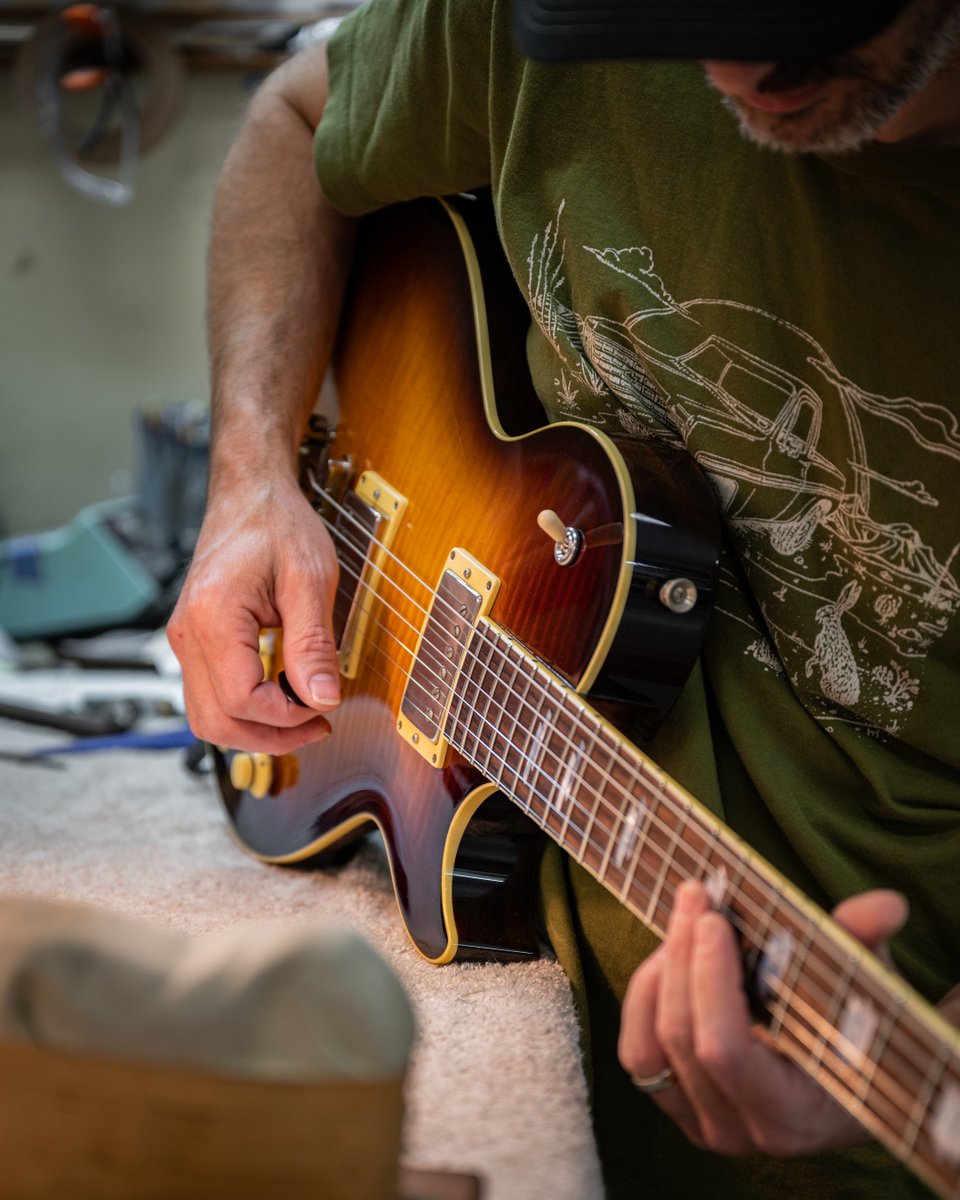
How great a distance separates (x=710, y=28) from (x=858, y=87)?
81 millimetres

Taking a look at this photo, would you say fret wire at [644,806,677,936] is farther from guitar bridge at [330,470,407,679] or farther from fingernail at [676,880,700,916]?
guitar bridge at [330,470,407,679]

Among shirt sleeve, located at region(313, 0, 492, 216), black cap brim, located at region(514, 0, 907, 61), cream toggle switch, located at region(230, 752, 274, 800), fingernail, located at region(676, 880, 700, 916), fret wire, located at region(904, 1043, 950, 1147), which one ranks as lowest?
cream toggle switch, located at region(230, 752, 274, 800)

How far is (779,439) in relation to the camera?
2.29 ft

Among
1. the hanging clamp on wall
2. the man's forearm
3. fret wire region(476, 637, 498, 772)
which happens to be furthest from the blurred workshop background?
fret wire region(476, 637, 498, 772)

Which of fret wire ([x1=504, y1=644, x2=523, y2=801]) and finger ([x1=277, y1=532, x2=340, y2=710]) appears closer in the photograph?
fret wire ([x1=504, y1=644, x2=523, y2=801])

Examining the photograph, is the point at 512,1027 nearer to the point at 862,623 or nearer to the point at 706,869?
the point at 706,869

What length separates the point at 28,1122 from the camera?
39cm

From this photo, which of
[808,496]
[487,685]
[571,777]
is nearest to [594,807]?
[571,777]

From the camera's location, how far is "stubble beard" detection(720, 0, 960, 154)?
1.78 ft

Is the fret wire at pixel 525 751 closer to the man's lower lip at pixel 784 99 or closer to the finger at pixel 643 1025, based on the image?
the finger at pixel 643 1025

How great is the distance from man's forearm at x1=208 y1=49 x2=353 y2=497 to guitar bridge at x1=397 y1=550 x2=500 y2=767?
22 cm

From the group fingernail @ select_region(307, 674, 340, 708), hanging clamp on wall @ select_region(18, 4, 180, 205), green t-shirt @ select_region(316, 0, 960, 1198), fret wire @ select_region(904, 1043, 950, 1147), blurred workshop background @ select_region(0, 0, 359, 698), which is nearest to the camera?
fret wire @ select_region(904, 1043, 950, 1147)

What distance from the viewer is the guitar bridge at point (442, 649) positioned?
74 centimetres

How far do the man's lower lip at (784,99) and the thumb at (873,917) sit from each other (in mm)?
369
